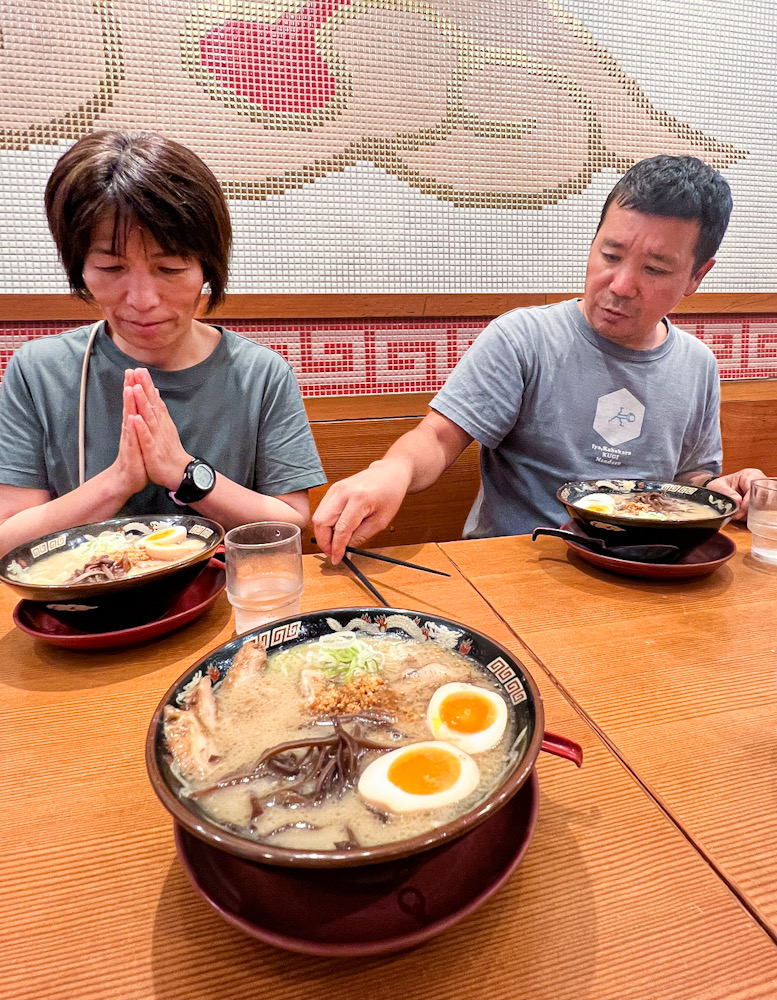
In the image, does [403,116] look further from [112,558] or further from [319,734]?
[319,734]

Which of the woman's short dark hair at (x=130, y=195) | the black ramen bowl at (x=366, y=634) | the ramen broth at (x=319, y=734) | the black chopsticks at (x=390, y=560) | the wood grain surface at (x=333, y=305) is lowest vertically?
the black chopsticks at (x=390, y=560)

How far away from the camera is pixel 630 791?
765 millimetres

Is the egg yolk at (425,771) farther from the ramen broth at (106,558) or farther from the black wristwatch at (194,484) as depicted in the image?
the black wristwatch at (194,484)

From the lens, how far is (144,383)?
158 centimetres

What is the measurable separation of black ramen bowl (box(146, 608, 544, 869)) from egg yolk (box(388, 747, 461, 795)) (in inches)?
2.2

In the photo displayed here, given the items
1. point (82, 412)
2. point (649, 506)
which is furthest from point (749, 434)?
point (82, 412)

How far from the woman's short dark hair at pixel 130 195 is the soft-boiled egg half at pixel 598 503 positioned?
4.10ft

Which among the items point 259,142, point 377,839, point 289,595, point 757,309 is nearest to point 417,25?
point 259,142

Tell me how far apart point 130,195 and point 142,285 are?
0.70ft

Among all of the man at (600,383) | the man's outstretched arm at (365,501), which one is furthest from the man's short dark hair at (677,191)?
the man's outstretched arm at (365,501)

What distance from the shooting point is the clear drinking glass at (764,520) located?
1.48 metres

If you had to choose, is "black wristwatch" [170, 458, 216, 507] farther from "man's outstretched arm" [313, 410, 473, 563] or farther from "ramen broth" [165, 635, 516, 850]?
"ramen broth" [165, 635, 516, 850]

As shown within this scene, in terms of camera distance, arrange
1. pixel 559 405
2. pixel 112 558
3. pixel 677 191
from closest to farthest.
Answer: pixel 112 558 → pixel 677 191 → pixel 559 405

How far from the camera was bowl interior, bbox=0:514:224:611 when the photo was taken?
3.43 feet
